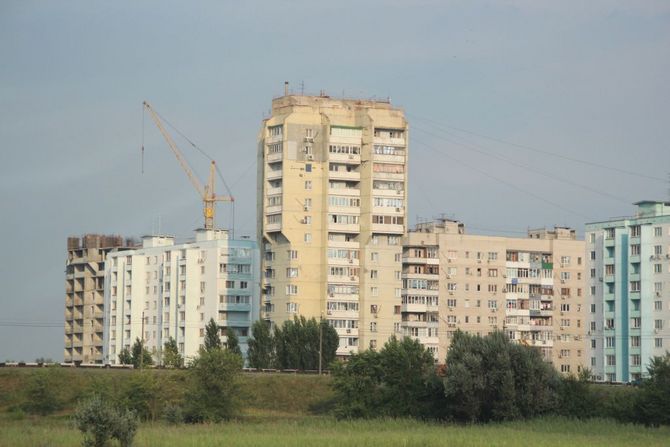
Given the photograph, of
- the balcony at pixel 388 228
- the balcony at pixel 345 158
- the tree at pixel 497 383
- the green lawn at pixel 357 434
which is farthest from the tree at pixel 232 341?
the tree at pixel 497 383

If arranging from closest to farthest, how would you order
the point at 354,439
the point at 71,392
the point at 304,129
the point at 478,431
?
1. the point at 354,439
2. the point at 478,431
3. the point at 71,392
4. the point at 304,129

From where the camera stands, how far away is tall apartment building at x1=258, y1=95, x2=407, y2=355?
18012cm

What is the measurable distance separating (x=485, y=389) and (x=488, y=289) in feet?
246

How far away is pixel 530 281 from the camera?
197125mm

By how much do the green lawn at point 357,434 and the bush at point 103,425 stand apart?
4.93ft

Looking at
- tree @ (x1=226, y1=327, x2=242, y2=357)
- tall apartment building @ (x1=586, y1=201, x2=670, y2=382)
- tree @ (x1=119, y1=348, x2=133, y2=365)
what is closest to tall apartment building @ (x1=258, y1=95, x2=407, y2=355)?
tree @ (x1=226, y1=327, x2=242, y2=357)

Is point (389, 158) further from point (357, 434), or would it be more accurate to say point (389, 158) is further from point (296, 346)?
point (357, 434)

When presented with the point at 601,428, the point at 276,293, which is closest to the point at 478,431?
the point at 601,428

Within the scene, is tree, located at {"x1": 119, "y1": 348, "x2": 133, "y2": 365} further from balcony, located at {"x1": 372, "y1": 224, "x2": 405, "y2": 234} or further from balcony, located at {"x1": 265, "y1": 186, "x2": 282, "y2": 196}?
balcony, located at {"x1": 372, "y1": 224, "x2": 405, "y2": 234}

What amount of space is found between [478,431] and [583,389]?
20.0m

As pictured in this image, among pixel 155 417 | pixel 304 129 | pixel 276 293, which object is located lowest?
pixel 155 417

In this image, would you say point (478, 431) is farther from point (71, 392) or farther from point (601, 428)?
point (71, 392)

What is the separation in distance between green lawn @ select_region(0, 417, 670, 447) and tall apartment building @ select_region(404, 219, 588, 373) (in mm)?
68334

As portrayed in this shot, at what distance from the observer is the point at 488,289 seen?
19475cm
